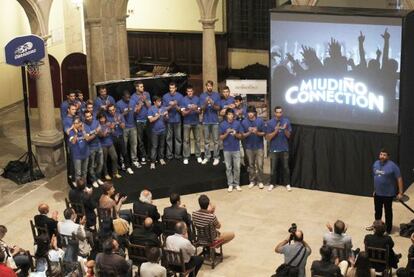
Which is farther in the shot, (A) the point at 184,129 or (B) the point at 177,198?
(A) the point at 184,129

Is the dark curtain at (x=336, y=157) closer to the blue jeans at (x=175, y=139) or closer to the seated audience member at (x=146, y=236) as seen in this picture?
the blue jeans at (x=175, y=139)

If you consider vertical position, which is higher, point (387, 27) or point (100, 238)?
point (387, 27)

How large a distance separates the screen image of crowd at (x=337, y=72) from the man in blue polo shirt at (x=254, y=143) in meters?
0.87

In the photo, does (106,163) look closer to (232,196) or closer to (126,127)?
(126,127)

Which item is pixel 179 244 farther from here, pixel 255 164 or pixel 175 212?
pixel 255 164

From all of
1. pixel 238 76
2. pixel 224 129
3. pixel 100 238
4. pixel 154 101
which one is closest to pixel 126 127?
pixel 154 101

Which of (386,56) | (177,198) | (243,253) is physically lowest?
(243,253)

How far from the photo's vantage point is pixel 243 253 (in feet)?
44.2

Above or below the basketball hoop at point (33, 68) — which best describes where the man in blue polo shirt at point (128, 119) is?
below

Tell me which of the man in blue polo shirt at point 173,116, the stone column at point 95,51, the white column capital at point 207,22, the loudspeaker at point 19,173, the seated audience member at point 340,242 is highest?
the white column capital at point 207,22

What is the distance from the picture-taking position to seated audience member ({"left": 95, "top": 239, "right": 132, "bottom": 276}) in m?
10.9

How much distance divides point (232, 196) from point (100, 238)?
4.47 metres

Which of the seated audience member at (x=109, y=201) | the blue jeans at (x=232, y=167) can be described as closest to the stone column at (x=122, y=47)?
the blue jeans at (x=232, y=167)

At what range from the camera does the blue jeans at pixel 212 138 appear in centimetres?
1675
